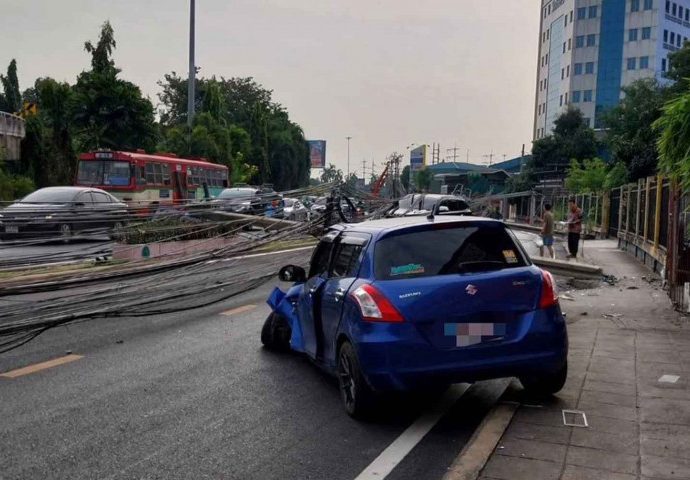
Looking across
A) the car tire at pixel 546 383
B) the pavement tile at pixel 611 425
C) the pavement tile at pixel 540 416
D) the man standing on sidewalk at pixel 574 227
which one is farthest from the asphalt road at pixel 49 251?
the man standing on sidewalk at pixel 574 227

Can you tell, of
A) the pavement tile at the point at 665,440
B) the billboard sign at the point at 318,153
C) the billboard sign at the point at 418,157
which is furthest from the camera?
the billboard sign at the point at 418,157

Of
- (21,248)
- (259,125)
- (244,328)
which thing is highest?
(259,125)

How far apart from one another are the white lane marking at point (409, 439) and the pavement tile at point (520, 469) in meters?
0.66

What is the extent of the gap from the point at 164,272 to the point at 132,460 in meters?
6.63

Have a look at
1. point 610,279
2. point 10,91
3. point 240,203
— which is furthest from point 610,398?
point 10,91

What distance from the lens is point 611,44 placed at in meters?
89.4

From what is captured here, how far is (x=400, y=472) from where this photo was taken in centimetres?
486

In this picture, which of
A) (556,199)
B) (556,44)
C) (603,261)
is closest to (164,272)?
(603,261)

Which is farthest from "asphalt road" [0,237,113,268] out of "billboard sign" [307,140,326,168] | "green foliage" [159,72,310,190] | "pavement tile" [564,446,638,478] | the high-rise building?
"billboard sign" [307,140,326,168]

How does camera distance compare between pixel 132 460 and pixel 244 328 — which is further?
pixel 244 328

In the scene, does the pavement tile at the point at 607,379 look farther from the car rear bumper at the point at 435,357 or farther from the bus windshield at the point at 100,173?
the bus windshield at the point at 100,173

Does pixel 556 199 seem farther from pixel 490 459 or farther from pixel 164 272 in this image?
pixel 490 459

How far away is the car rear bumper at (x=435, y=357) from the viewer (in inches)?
220

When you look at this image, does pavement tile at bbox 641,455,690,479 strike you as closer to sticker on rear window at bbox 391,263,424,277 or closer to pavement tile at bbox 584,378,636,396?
pavement tile at bbox 584,378,636,396
